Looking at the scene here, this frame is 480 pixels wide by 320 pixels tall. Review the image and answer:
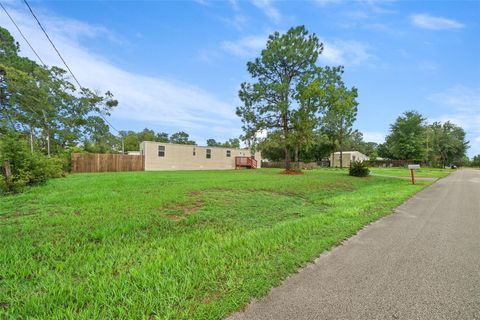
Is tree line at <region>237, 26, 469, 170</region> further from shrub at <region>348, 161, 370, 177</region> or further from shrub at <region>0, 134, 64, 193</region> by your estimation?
shrub at <region>0, 134, 64, 193</region>

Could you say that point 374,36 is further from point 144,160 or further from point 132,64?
point 144,160

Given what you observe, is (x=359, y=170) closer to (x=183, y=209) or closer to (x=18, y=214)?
(x=183, y=209)

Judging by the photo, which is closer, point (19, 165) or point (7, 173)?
point (7, 173)

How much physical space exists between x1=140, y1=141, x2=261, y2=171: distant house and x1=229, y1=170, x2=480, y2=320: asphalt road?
21.3m

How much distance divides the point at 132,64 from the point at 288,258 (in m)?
14.3

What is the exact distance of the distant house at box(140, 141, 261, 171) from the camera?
21688 millimetres

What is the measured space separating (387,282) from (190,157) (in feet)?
76.9

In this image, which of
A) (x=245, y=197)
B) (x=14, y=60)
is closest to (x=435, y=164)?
(x=245, y=197)

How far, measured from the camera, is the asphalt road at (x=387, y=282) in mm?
1616

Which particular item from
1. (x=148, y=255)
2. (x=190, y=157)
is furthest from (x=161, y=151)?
(x=148, y=255)

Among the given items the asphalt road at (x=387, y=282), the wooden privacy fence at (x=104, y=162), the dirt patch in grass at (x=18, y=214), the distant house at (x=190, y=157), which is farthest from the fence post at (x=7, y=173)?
the distant house at (x=190, y=157)

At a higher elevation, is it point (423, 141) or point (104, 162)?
point (423, 141)

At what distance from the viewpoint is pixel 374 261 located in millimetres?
2482

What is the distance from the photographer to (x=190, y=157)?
79.8 ft
